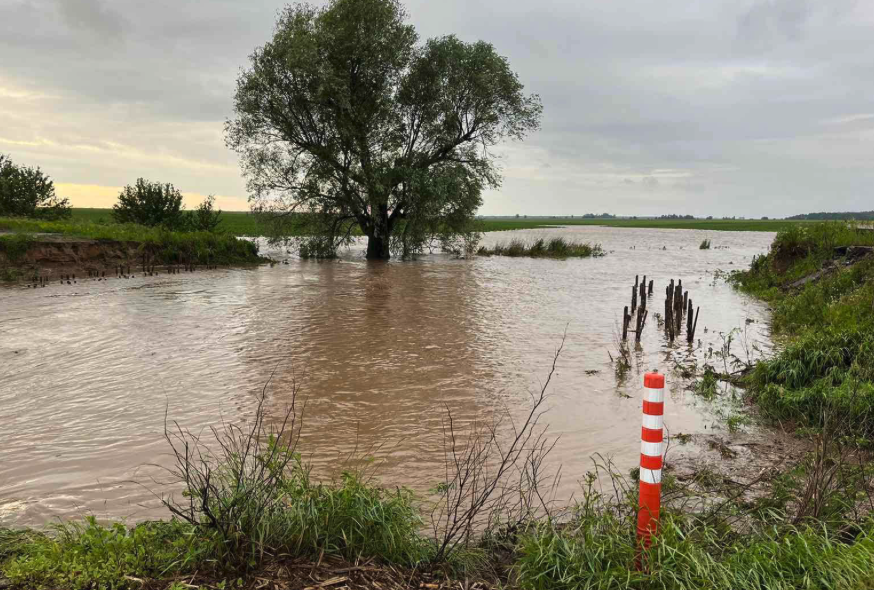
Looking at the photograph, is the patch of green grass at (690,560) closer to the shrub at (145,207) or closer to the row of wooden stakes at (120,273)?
the row of wooden stakes at (120,273)

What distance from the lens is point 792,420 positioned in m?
7.78

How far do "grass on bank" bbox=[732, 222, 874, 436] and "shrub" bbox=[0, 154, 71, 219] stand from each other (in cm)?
3283

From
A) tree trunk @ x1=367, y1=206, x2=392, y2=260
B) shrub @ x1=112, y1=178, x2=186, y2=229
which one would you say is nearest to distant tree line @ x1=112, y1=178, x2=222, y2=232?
shrub @ x1=112, y1=178, x2=186, y2=229

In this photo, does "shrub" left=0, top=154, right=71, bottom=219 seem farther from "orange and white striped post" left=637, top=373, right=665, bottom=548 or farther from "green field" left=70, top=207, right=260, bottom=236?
"orange and white striped post" left=637, top=373, right=665, bottom=548

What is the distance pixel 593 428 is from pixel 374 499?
4.03 meters

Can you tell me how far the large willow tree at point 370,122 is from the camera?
3077cm

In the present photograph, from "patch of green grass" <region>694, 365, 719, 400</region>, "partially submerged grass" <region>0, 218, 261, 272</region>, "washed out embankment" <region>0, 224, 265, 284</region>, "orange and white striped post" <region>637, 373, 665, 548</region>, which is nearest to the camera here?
"orange and white striped post" <region>637, 373, 665, 548</region>

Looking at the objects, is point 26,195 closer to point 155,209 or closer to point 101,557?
point 155,209

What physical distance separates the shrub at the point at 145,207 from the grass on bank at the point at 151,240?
2.57m

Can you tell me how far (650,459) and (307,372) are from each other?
284 inches

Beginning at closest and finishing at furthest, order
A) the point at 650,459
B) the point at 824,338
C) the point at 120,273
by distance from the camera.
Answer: the point at 650,459
the point at 824,338
the point at 120,273

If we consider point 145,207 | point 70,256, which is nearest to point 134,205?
point 145,207

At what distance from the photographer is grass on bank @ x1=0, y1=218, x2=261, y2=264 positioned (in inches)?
848

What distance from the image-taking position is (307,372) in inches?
404
